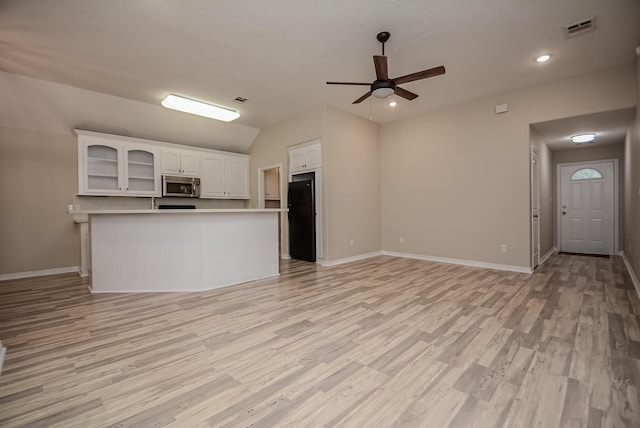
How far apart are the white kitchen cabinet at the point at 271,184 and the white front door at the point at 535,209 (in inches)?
205

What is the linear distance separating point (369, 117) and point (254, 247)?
359 centimetres

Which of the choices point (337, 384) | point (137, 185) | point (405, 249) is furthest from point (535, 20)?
point (137, 185)

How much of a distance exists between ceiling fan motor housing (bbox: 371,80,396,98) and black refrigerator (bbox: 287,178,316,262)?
241cm

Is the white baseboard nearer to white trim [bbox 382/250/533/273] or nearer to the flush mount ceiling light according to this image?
the flush mount ceiling light

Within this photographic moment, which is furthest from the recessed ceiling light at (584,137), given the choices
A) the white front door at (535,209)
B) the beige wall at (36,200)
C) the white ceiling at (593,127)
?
the beige wall at (36,200)

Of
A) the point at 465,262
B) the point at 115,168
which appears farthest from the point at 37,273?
the point at 465,262

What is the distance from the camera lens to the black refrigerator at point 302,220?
5.34 m

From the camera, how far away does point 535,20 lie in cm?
275

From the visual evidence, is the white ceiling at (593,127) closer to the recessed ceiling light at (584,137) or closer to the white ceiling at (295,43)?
the recessed ceiling light at (584,137)

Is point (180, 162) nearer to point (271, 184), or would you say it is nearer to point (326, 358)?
point (271, 184)

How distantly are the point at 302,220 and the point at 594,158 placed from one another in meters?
6.47

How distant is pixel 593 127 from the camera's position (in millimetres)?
4559

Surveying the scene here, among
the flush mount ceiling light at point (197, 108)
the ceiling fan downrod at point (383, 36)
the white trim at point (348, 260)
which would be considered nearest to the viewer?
the ceiling fan downrod at point (383, 36)

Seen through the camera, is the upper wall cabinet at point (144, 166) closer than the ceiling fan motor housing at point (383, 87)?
No
